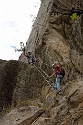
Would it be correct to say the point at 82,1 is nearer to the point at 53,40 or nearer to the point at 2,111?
the point at 53,40

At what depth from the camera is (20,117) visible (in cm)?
1777

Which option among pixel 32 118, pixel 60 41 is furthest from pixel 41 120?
pixel 60 41

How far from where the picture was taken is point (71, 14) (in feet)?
95.1

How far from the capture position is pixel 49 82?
73.6 feet

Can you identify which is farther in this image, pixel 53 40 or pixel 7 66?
pixel 53 40

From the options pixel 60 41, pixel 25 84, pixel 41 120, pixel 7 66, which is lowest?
pixel 41 120

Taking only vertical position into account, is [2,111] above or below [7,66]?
below

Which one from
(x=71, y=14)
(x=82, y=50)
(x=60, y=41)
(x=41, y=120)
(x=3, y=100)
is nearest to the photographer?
(x=41, y=120)

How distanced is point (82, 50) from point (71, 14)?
29.3ft

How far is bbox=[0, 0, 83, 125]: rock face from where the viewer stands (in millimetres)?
15258

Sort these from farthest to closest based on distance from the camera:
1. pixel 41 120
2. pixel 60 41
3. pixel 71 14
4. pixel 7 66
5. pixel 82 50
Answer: pixel 71 14 < pixel 60 41 < pixel 7 66 < pixel 82 50 < pixel 41 120

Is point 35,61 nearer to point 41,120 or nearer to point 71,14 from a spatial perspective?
point 71,14

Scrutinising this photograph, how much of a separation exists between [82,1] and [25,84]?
901cm

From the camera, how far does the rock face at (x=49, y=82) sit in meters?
15.3
